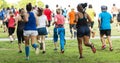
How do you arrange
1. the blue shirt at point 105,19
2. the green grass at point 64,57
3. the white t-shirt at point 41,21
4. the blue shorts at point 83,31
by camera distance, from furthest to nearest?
the blue shirt at point 105,19 → the white t-shirt at point 41,21 → the blue shorts at point 83,31 → the green grass at point 64,57

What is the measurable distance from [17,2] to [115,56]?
281 ft

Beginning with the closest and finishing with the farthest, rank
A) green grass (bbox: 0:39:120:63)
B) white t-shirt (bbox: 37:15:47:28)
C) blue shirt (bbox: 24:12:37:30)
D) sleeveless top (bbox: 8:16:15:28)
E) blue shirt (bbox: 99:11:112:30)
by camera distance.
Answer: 1. green grass (bbox: 0:39:120:63)
2. blue shirt (bbox: 24:12:37:30)
3. white t-shirt (bbox: 37:15:47:28)
4. blue shirt (bbox: 99:11:112:30)
5. sleeveless top (bbox: 8:16:15:28)

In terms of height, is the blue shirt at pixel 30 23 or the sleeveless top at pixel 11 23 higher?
A: the blue shirt at pixel 30 23

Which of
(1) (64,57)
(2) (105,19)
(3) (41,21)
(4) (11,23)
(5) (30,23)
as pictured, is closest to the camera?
(5) (30,23)

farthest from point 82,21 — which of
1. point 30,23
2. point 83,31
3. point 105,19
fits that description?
point 105,19

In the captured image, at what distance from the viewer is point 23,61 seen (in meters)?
16.0

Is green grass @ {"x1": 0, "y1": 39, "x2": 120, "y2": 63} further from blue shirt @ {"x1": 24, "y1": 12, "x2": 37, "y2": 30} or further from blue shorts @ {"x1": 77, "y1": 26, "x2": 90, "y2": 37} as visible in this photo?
blue shirt @ {"x1": 24, "y1": 12, "x2": 37, "y2": 30}

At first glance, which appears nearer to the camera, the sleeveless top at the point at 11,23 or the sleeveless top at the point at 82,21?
the sleeveless top at the point at 82,21

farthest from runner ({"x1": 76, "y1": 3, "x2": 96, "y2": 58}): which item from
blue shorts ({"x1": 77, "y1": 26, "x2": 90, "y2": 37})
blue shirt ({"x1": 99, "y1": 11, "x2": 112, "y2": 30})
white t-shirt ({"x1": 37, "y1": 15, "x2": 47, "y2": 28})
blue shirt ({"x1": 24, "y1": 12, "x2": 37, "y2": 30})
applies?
blue shirt ({"x1": 99, "y1": 11, "x2": 112, "y2": 30})

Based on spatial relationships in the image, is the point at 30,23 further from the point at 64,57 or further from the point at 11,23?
the point at 11,23

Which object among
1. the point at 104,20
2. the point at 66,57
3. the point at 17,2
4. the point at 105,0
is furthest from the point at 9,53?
the point at 17,2

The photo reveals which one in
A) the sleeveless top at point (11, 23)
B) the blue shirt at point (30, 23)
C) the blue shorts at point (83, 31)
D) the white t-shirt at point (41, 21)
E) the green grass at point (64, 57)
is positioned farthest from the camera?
the sleeveless top at point (11, 23)

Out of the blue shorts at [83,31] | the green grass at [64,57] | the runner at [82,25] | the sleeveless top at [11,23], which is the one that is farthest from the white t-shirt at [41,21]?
the sleeveless top at [11,23]

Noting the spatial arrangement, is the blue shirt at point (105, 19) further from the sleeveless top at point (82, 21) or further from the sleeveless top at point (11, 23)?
the sleeveless top at point (11, 23)
